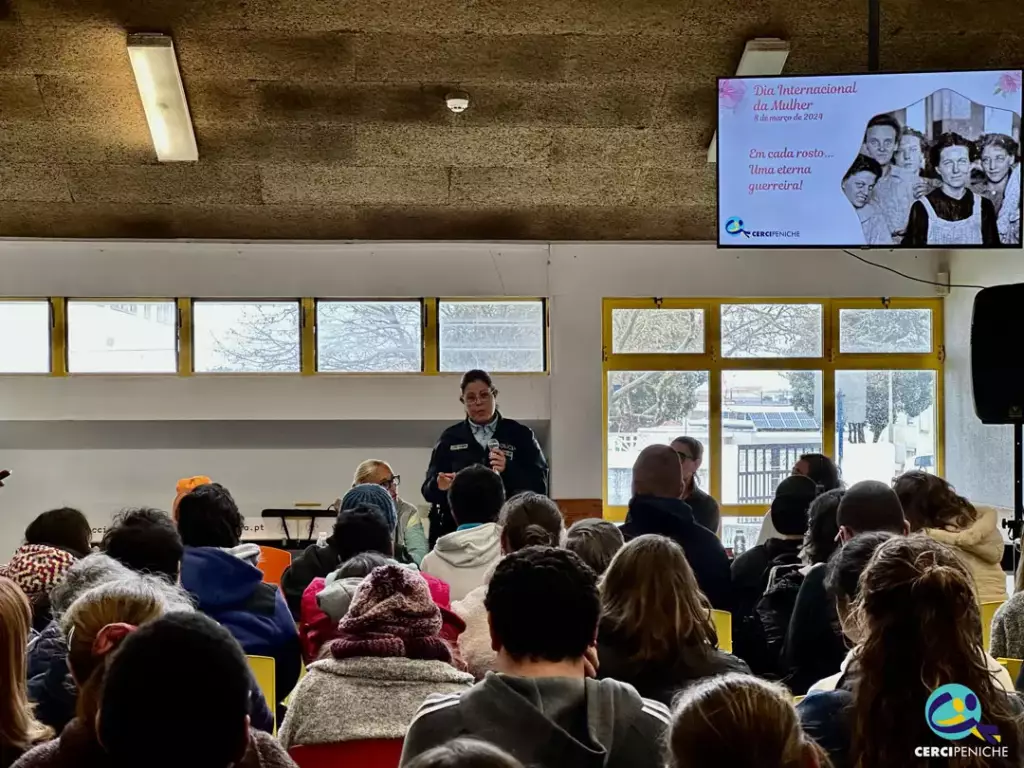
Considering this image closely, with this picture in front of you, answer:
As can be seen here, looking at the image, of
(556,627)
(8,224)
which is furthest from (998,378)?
(8,224)

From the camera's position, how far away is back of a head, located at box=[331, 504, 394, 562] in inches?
125

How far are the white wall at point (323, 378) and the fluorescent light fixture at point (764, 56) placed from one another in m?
1.77

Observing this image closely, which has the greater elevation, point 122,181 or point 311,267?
point 122,181

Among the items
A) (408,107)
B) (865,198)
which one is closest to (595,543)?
(865,198)

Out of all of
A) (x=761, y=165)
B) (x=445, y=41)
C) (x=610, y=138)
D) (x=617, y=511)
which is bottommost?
(x=617, y=511)

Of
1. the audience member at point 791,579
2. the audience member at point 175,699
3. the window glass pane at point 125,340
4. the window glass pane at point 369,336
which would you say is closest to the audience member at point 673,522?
the audience member at point 791,579

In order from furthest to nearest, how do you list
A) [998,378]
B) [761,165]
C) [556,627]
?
[998,378], [761,165], [556,627]

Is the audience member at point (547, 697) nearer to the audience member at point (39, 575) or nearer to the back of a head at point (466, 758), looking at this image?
the back of a head at point (466, 758)

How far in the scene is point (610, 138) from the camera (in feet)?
21.0

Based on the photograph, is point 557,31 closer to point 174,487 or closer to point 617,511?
point 617,511

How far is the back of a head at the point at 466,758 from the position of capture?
100 centimetres

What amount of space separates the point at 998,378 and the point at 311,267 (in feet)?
14.8

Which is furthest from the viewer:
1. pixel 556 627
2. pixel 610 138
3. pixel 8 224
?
pixel 8 224

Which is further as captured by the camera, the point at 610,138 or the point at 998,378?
the point at 610,138
